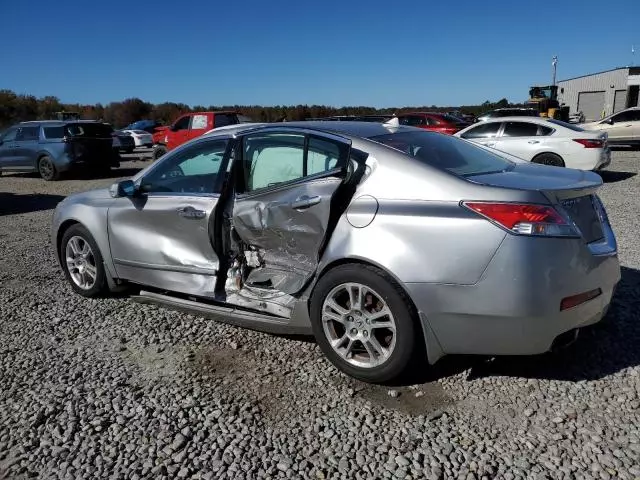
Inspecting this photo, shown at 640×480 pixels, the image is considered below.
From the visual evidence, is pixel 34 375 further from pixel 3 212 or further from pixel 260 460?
pixel 3 212

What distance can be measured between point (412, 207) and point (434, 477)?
1414 millimetres

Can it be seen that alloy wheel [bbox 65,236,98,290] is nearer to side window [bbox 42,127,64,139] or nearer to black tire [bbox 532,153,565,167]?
black tire [bbox 532,153,565,167]

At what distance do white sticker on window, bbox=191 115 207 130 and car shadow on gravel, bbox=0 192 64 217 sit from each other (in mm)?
5606

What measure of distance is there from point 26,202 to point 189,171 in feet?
30.3

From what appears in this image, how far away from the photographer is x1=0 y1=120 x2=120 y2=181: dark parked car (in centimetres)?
1574

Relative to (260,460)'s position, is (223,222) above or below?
above

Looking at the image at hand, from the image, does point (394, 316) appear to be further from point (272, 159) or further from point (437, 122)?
point (437, 122)

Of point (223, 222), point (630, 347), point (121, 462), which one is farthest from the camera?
point (223, 222)

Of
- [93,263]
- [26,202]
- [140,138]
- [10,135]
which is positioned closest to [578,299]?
[93,263]

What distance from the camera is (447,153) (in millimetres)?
3756

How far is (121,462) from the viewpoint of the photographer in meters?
2.65

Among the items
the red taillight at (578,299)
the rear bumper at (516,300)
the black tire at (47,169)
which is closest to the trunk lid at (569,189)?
the rear bumper at (516,300)

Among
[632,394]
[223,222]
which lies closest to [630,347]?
[632,394]

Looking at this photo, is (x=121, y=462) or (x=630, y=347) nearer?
(x=121, y=462)
